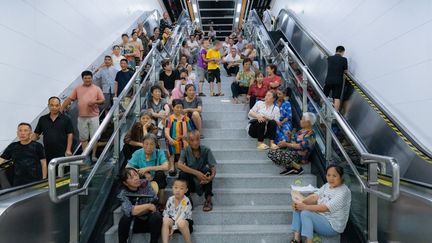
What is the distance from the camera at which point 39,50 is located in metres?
6.27

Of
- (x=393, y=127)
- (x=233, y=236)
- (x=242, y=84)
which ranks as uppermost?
(x=242, y=84)

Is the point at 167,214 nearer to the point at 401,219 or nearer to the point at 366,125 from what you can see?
the point at 401,219

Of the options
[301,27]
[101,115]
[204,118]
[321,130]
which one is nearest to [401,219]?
[321,130]

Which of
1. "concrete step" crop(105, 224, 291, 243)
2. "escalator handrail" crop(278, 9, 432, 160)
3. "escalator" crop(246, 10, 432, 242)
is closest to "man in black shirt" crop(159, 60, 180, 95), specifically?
"escalator" crop(246, 10, 432, 242)

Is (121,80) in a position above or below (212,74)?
below

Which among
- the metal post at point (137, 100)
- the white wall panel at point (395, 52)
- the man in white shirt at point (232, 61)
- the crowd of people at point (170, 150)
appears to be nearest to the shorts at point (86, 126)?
the crowd of people at point (170, 150)

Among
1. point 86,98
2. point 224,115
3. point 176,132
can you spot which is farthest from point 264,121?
point 86,98

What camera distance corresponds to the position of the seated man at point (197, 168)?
13.9 feet

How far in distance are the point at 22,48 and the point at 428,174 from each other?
5398mm

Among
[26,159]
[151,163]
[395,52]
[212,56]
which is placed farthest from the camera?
[212,56]

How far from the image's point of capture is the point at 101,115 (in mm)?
6246

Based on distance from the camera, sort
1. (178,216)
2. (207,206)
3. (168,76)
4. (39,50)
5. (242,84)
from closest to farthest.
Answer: (178,216), (207,206), (39,50), (242,84), (168,76)

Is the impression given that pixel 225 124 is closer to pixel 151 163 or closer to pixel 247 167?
pixel 247 167

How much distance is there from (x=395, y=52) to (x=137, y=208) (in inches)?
154
